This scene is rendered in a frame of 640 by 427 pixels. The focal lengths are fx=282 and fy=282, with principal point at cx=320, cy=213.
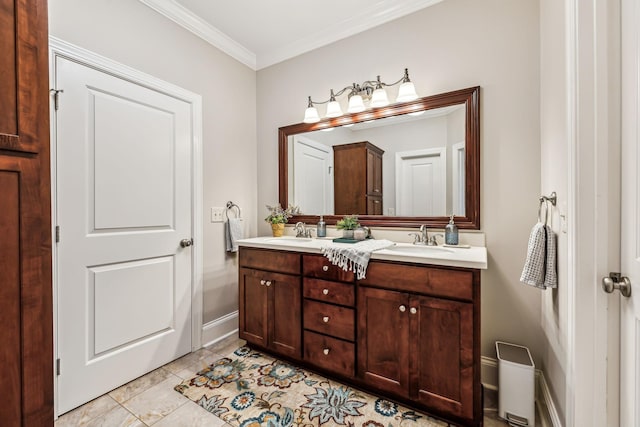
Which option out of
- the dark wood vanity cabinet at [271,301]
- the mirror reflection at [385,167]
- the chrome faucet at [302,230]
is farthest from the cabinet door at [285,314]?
the mirror reflection at [385,167]

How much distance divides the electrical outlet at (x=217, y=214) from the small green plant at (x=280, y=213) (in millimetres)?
399

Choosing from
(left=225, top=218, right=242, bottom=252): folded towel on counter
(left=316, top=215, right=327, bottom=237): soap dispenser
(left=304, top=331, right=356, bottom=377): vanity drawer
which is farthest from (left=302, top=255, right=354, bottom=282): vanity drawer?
(left=225, top=218, right=242, bottom=252): folded towel on counter

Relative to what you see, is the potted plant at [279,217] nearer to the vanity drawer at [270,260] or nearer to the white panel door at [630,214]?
the vanity drawer at [270,260]

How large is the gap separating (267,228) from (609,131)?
7.91 ft

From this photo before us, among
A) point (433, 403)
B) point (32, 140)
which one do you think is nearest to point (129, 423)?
point (32, 140)

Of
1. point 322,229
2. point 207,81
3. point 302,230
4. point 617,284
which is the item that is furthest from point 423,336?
point 207,81

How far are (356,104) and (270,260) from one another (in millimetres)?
1355

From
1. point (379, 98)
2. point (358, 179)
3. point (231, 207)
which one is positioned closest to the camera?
point (379, 98)

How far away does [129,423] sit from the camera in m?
1.50

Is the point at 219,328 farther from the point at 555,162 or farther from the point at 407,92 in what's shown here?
the point at 555,162

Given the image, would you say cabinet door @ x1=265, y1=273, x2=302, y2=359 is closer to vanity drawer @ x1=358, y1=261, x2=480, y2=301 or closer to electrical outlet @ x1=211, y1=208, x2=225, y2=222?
vanity drawer @ x1=358, y1=261, x2=480, y2=301

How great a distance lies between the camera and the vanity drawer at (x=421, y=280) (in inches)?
54.8

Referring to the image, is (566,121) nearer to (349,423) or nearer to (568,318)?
(568,318)

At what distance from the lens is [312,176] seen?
2.57 m
